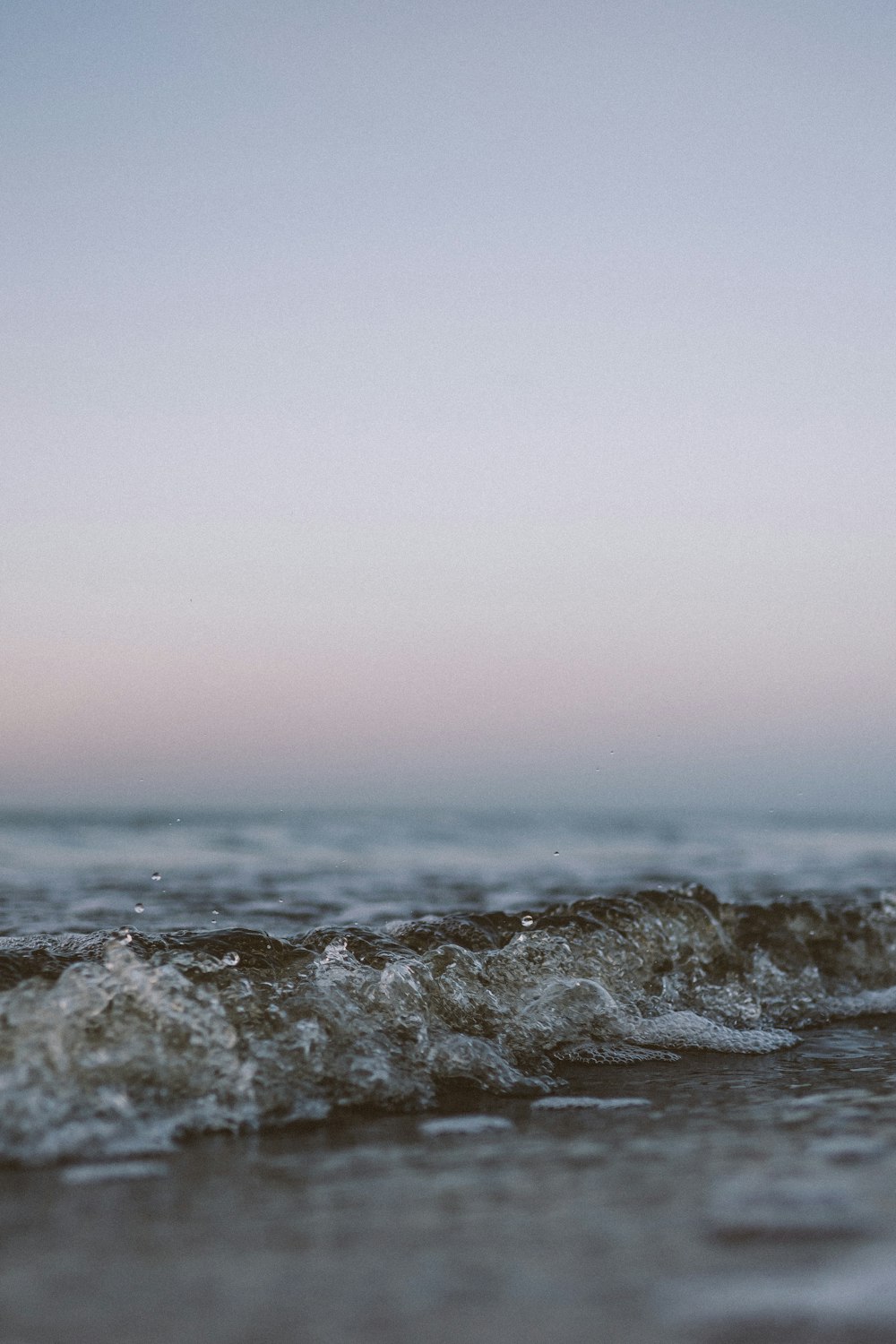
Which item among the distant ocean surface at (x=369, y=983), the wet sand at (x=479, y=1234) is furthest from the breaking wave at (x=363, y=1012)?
the wet sand at (x=479, y=1234)

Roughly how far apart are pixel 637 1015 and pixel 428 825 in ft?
38.2

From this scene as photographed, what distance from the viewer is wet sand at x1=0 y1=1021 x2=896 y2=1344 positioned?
1.55 m

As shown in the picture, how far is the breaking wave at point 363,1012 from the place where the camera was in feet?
8.61

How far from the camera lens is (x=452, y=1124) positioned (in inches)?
104

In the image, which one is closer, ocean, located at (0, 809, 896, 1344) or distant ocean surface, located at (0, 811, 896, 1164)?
ocean, located at (0, 809, 896, 1344)

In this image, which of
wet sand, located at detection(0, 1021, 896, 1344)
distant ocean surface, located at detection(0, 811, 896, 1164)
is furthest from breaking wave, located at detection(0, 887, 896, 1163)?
wet sand, located at detection(0, 1021, 896, 1344)

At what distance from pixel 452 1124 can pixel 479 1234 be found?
0.79 meters

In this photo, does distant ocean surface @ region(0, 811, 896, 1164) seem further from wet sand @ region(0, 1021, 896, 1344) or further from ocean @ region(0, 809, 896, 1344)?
wet sand @ region(0, 1021, 896, 1344)

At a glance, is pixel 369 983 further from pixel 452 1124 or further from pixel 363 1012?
pixel 452 1124

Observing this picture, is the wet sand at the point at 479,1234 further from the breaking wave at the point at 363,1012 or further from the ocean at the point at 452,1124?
the breaking wave at the point at 363,1012

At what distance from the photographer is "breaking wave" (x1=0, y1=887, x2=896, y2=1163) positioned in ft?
8.61

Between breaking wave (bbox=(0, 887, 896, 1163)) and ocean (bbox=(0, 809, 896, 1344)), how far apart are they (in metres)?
0.01

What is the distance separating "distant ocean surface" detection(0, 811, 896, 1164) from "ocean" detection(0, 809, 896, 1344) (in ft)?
0.04

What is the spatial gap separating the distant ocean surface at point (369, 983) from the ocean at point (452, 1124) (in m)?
0.01
